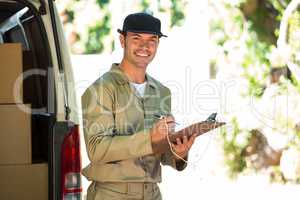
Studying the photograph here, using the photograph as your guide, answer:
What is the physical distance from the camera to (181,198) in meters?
7.45

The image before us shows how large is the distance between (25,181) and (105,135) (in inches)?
35.4

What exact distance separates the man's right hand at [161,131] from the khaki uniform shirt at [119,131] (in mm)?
25

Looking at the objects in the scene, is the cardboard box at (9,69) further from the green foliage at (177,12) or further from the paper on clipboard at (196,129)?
the green foliage at (177,12)

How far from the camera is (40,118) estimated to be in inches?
161

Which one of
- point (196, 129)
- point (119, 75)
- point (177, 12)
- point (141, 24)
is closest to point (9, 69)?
point (119, 75)

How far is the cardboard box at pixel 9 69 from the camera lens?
3.83m

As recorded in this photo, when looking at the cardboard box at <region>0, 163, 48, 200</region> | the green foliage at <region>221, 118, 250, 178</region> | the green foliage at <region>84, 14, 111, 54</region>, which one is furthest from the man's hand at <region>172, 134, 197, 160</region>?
the green foliage at <region>84, 14, 111, 54</region>

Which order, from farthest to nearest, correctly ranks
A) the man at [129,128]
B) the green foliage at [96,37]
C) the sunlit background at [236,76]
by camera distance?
the green foliage at [96,37]
the sunlit background at [236,76]
the man at [129,128]

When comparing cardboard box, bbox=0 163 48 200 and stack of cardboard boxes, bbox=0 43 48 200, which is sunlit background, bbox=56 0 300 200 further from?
cardboard box, bbox=0 163 48 200

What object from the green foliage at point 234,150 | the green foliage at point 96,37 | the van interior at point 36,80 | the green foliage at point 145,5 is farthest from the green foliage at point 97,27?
the van interior at point 36,80

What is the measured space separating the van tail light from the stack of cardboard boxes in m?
0.22

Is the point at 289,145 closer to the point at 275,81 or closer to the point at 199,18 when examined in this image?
the point at 275,81

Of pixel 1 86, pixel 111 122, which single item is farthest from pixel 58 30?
pixel 111 122

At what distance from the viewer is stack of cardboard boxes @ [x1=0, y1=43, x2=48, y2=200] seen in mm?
3730
